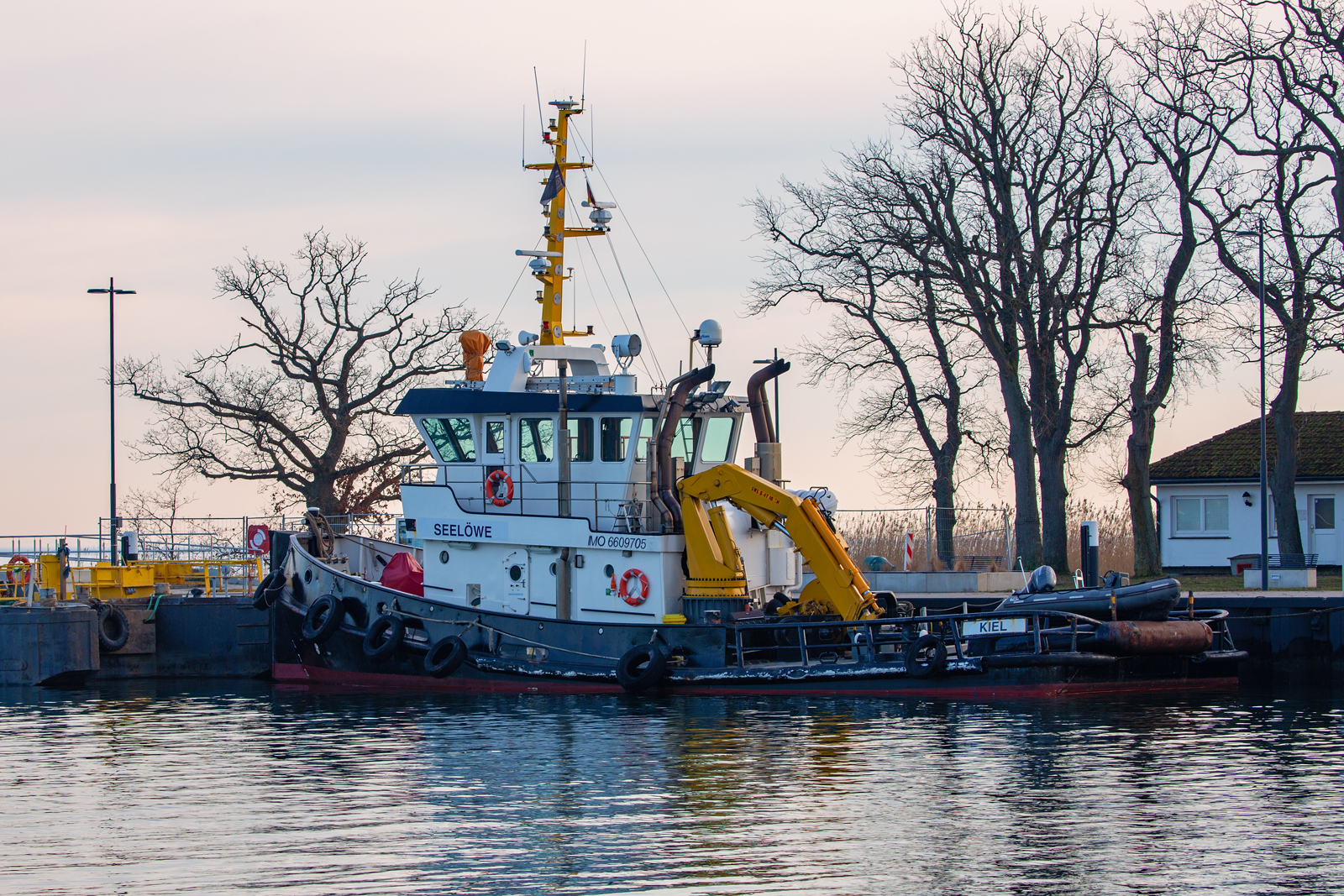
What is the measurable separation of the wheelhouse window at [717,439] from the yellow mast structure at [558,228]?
2.24 metres

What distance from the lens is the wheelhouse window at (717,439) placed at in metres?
20.3

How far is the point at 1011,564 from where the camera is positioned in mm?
30422

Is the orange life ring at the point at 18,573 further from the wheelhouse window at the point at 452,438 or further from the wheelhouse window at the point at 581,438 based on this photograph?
the wheelhouse window at the point at 581,438

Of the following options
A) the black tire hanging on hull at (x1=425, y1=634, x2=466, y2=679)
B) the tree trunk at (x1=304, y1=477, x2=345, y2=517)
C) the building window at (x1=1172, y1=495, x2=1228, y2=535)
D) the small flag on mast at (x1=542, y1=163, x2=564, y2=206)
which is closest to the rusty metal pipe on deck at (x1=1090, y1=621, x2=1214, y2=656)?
the black tire hanging on hull at (x1=425, y1=634, x2=466, y2=679)

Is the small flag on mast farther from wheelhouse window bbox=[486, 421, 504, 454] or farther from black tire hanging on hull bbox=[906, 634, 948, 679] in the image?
black tire hanging on hull bbox=[906, 634, 948, 679]

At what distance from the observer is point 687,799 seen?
1231 centimetres

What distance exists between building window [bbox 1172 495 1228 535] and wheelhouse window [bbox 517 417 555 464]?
19.4 metres

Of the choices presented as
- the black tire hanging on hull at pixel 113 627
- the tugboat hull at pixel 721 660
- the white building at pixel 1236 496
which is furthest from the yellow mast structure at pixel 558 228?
the white building at pixel 1236 496

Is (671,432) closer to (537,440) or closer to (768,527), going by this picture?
(768,527)

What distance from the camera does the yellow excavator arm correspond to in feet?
60.6

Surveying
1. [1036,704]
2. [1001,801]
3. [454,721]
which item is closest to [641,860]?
[1001,801]

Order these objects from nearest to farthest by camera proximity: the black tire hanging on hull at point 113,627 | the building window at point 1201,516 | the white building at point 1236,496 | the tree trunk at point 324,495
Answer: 1. the black tire hanging on hull at point 113,627
2. the white building at point 1236,496
3. the tree trunk at point 324,495
4. the building window at point 1201,516

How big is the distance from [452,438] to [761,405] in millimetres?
4127

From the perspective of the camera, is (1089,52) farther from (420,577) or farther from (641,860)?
(641,860)
